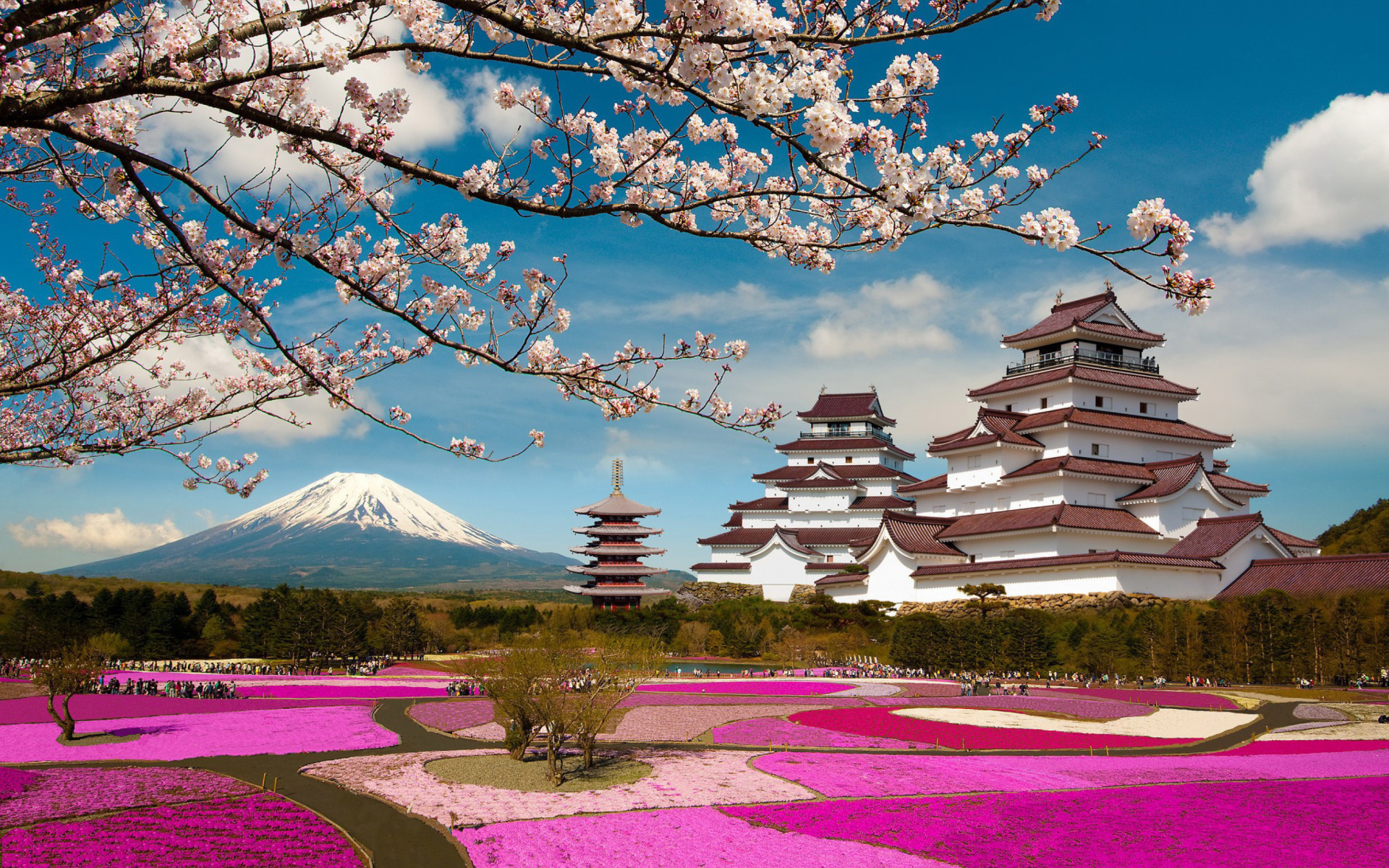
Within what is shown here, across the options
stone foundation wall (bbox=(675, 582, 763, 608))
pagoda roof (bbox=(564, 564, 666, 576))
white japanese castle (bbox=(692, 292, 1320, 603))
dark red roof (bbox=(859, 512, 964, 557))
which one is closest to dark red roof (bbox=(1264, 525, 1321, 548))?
white japanese castle (bbox=(692, 292, 1320, 603))

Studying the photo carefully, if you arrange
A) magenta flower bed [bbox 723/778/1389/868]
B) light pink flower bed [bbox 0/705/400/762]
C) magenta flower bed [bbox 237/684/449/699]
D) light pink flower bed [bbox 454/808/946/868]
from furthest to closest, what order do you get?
magenta flower bed [bbox 237/684/449/699] → light pink flower bed [bbox 0/705/400/762] → light pink flower bed [bbox 454/808/946/868] → magenta flower bed [bbox 723/778/1389/868]

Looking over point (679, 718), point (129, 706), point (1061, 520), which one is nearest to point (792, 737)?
point (679, 718)

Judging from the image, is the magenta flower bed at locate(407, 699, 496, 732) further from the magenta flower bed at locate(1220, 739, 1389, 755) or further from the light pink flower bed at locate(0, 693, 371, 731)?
the magenta flower bed at locate(1220, 739, 1389, 755)

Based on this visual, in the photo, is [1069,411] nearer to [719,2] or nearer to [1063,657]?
[1063,657]

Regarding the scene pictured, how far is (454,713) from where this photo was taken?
28844 mm

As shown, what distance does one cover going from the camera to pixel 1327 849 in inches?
468

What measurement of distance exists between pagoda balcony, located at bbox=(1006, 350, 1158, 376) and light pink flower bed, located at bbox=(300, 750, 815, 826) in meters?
38.8

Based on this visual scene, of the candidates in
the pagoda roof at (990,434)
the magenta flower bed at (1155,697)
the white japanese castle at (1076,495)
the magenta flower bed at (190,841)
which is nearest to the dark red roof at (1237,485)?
the white japanese castle at (1076,495)

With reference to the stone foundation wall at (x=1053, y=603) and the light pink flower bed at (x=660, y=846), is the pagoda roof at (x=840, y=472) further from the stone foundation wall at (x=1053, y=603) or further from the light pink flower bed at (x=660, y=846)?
the light pink flower bed at (x=660, y=846)

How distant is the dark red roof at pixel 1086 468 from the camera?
46.6m

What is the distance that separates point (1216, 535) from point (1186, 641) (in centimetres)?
931

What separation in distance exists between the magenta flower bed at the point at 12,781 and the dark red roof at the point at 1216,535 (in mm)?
44395

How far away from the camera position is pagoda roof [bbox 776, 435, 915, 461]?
75.4m

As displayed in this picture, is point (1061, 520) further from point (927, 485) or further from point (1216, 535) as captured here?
point (927, 485)
